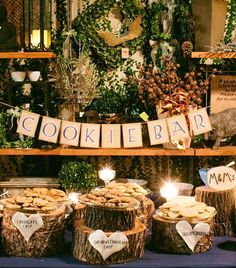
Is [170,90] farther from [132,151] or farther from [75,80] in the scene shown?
[75,80]

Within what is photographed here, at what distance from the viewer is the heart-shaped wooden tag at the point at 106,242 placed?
2.52 meters

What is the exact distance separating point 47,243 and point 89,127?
3.11 ft

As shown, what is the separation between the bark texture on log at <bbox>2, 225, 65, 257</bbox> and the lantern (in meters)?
1.27

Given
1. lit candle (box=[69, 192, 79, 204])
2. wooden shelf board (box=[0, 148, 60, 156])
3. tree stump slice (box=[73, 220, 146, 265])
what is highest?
wooden shelf board (box=[0, 148, 60, 156])

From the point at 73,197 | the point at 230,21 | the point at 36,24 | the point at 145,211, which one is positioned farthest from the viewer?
the point at 230,21

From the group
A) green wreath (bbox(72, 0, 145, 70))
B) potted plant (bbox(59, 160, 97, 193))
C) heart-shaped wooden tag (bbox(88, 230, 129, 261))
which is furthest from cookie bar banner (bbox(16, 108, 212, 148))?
heart-shaped wooden tag (bbox(88, 230, 129, 261))

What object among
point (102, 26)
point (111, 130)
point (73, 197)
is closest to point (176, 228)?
point (73, 197)

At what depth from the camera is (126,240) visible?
254 centimetres

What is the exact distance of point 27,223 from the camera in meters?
2.57

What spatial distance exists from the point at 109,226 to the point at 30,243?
0.38 metres

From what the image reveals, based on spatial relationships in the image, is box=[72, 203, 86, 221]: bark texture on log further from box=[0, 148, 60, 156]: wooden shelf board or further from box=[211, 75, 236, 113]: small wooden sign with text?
box=[211, 75, 236, 113]: small wooden sign with text

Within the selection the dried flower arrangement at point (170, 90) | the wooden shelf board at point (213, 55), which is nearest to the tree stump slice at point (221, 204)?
the dried flower arrangement at point (170, 90)

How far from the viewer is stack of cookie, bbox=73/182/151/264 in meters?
2.55

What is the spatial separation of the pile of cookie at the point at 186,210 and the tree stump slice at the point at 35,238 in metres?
0.53
